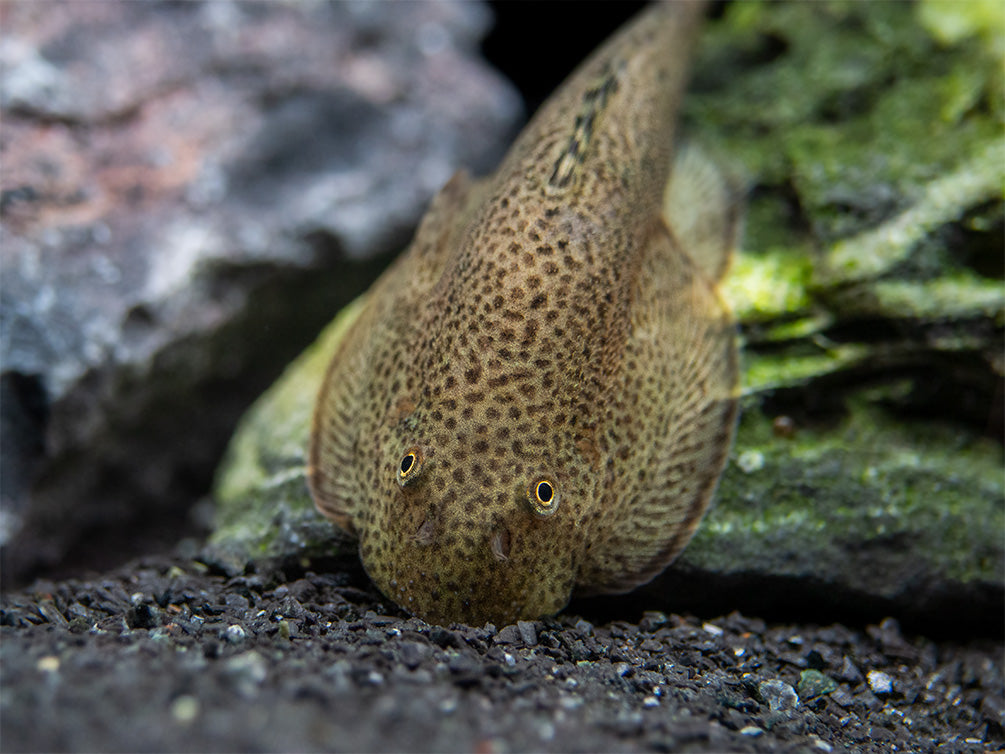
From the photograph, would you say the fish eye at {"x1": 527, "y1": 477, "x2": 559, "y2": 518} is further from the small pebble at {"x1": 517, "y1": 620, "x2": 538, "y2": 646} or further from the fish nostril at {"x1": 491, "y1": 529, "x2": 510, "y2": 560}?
the small pebble at {"x1": 517, "y1": 620, "x2": 538, "y2": 646}

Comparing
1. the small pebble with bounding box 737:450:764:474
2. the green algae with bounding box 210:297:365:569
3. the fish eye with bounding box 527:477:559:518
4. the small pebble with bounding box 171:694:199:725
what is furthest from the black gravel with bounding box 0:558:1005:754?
the small pebble with bounding box 737:450:764:474

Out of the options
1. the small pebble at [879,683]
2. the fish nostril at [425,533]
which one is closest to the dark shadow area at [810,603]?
the small pebble at [879,683]

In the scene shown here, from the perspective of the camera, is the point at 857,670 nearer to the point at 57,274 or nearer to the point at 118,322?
the point at 118,322

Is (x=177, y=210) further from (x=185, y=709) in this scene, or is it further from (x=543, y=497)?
(x=185, y=709)

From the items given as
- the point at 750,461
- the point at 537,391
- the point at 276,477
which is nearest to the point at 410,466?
the point at 537,391

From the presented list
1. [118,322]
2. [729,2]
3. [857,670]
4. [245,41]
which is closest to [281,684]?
[857,670]

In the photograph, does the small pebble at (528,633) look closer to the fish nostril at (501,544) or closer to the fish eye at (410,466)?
the fish nostril at (501,544)
